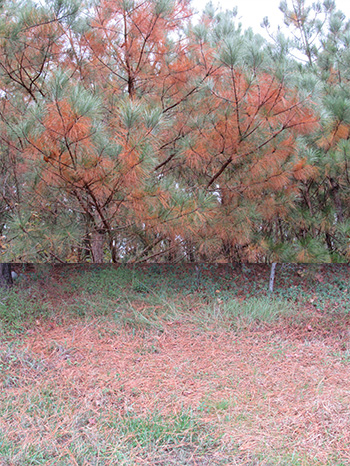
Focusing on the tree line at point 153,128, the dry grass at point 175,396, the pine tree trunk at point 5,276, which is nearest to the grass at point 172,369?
the dry grass at point 175,396

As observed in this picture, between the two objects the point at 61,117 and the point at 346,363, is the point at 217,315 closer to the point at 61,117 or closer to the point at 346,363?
the point at 346,363

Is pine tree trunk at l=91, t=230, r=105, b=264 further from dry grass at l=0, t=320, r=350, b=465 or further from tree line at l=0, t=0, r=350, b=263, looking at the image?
dry grass at l=0, t=320, r=350, b=465

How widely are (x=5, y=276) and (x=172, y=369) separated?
8.53ft

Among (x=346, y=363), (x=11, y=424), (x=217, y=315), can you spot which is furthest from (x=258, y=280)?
(x=11, y=424)

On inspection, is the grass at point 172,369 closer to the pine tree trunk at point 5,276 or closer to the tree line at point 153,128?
the pine tree trunk at point 5,276

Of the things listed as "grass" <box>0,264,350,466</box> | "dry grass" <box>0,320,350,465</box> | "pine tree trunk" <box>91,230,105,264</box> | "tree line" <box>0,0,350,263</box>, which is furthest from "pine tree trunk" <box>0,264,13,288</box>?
"dry grass" <box>0,320,350,465</box>

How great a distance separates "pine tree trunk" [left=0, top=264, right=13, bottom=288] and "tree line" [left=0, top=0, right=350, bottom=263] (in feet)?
1.28

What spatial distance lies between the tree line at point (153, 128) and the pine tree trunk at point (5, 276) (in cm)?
39

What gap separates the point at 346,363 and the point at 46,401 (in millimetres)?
2143

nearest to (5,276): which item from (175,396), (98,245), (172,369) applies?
(98,245)

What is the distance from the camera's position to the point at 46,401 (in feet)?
7.42

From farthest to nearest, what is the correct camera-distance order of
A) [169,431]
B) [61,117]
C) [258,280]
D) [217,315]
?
[258,280] → [217,315] → [61,117] → [169,431]

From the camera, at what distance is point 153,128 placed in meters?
2.78

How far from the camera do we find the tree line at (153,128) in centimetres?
298
